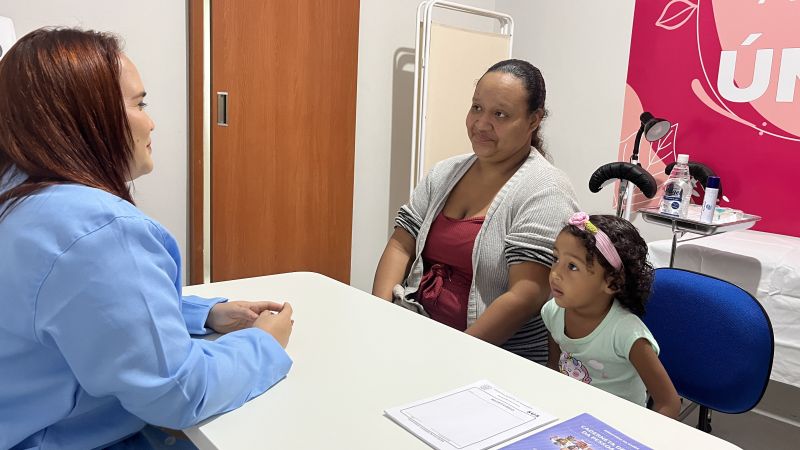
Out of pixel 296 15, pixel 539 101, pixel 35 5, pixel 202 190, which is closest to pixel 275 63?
pixel 296 15

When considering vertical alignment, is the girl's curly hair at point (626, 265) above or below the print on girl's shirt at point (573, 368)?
above

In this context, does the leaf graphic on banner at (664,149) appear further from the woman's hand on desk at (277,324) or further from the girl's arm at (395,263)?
the woman's hand on desk at (277,324)

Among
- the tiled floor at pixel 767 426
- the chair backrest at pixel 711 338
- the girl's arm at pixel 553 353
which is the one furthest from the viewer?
the tiled floor at pixel 767 426

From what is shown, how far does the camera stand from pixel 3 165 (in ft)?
2.79

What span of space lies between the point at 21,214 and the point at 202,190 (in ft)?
6.81

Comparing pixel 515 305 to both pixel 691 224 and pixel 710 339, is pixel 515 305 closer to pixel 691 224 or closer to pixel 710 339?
pixel 710 339

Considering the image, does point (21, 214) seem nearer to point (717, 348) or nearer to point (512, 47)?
point (717, 348)

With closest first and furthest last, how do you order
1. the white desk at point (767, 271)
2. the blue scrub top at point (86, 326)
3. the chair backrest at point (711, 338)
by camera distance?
1. the blue scrub top at point (86, 326)
2. the chair backrest at point (711, 338)
3. the white desk at point (767, 271)

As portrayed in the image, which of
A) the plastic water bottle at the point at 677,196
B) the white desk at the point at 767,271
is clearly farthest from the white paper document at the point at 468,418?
the plastic water bottle at the point at 677,196

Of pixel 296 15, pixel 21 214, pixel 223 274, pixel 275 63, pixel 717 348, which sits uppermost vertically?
pixel 296 15

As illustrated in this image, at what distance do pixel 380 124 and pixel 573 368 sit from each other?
2353 mm

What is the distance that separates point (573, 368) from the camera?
1.52 m

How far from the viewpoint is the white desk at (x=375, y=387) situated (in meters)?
0.85

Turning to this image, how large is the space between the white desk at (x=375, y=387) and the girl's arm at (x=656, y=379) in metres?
0.44
